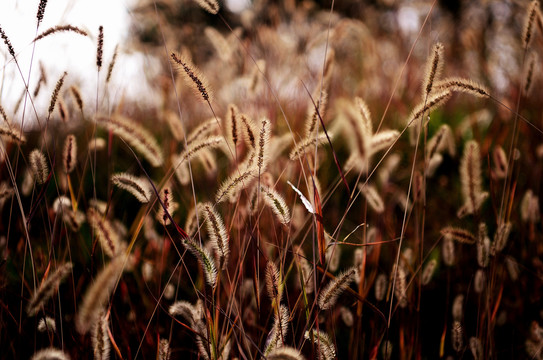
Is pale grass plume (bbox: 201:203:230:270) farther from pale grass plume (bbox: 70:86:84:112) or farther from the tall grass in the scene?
pale grass plume (bbox: 70:86:84:112)

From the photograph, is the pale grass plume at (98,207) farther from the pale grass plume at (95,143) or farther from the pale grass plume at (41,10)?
the pale grass plume at (41,10)

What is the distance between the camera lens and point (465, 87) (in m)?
0.89

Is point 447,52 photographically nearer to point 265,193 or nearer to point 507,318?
point 507,318

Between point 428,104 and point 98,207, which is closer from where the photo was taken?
point 428,104

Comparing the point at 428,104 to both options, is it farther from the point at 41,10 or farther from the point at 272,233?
the point at 41,10

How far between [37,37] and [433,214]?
1.63 m

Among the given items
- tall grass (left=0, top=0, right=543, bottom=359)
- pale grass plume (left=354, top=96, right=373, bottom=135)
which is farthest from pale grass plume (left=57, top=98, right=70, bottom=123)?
pale grass plume (left=354, top=96, right=373, bottom=135)

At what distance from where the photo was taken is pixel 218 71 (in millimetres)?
3658

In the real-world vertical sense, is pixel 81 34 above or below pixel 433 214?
above

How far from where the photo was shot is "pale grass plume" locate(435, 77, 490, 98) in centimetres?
86

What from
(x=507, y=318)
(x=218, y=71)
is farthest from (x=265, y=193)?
(x=218, y=71)

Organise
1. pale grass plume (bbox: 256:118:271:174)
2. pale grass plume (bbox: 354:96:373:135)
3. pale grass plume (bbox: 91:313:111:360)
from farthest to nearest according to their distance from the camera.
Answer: pale grass plume (bbox: 354:96:373:135)
pale grass plume (bbox: 256:118:271:174)
pale grass plume (bbox: 91:313:111:360)

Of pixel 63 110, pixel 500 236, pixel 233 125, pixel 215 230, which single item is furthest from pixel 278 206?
pixel 63 110

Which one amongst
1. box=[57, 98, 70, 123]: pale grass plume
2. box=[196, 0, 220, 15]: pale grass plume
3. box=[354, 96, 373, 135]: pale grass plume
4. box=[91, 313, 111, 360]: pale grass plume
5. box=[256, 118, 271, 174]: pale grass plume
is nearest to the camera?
box=[91, 313, 111, 360]: pale grass plume
